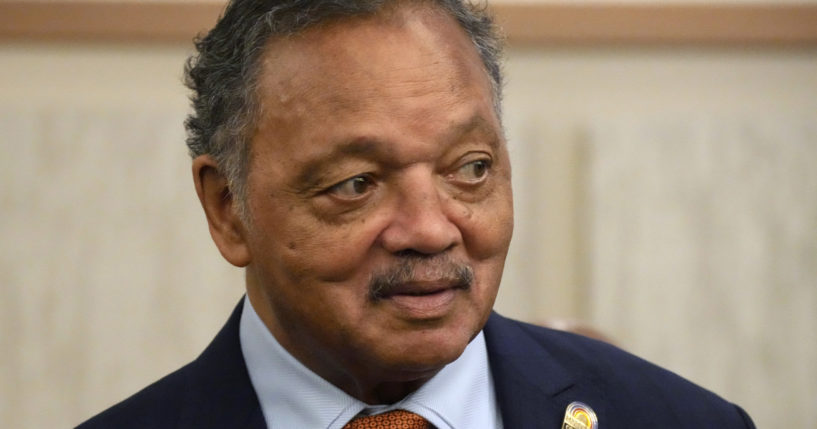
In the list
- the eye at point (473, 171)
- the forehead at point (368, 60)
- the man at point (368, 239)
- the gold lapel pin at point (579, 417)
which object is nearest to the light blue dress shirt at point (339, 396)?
the man at point (368, 239)

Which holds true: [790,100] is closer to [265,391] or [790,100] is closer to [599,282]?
[599,282]

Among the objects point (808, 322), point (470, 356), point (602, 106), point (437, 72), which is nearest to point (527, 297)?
point (602, 106)

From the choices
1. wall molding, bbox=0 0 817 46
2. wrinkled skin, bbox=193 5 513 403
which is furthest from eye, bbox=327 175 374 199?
wall molding, bbox=0 0 817 46

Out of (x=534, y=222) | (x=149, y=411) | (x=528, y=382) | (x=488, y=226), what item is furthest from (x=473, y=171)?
(x=534, y=222)

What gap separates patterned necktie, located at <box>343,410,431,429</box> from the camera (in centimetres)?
192

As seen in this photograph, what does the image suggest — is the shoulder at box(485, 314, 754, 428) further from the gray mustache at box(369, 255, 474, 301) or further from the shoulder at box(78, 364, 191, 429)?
the shoulder at box(78, 364, 191, 429)

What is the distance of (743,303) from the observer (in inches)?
164

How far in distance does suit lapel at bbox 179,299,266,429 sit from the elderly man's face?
18 cm

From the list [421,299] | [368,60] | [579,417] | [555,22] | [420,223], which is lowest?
[579,417]

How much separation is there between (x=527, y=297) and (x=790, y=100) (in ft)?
3.66

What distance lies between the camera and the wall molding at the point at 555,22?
13.3 feet

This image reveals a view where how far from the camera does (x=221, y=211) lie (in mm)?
2061

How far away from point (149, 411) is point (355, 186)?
0.56 meters

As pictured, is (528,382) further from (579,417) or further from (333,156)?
(333,156)
